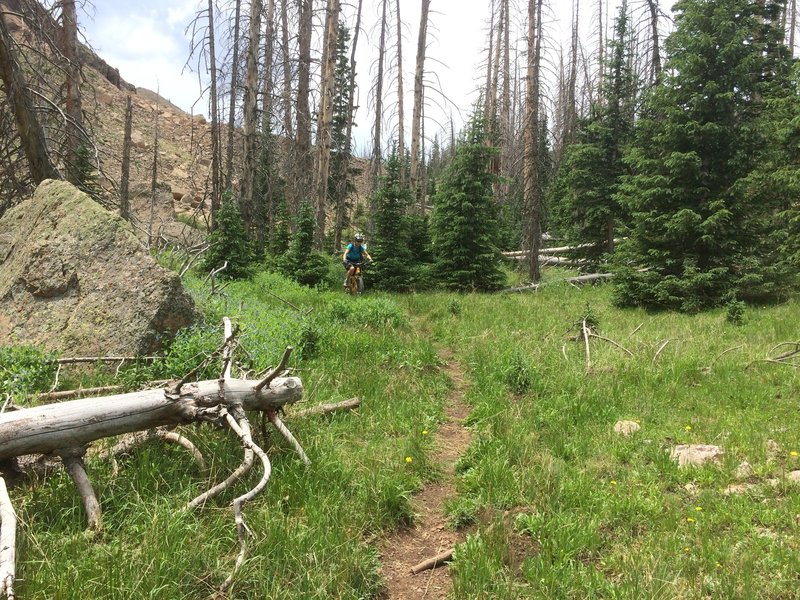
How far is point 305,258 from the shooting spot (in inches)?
559

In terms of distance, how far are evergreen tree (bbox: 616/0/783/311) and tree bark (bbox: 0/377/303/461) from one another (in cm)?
988

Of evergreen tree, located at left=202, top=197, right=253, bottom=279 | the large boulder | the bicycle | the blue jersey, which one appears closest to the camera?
the large boulder

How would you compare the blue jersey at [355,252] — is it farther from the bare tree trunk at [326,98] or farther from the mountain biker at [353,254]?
the bare tree trunk at [326,98]

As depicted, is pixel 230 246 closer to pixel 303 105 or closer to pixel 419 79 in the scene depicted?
pixel 303 105

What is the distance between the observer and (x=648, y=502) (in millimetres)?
3523

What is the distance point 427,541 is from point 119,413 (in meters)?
2.33

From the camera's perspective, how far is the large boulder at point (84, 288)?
5.06 m

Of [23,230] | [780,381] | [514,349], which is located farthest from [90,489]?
[780,381]

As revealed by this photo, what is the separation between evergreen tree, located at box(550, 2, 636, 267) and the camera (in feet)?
53.7

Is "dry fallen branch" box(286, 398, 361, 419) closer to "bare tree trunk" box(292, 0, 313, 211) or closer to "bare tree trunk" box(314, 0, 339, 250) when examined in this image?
"bare tree trunk" box(314, 0, 339, 250)

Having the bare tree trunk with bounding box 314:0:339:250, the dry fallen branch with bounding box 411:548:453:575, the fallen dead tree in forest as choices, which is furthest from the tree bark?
the bare tree trunk with bounding box 314:0:339:250

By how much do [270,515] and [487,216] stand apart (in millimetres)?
12456

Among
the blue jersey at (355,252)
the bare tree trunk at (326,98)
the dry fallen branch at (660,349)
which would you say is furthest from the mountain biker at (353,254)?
the dry fallen branch at (660,349)

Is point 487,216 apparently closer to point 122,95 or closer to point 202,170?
point 202,170
